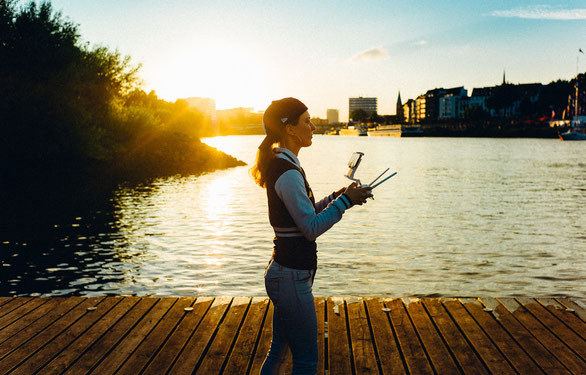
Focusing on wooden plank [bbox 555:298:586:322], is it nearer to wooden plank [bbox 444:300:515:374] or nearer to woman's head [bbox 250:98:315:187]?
wooden plank [bbox 444:300:515:374]

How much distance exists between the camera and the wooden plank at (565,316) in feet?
19.8

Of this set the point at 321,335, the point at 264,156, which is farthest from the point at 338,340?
the point at 264,156

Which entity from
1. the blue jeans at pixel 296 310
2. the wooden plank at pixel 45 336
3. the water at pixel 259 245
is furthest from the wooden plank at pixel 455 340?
the water at pixel 259 245

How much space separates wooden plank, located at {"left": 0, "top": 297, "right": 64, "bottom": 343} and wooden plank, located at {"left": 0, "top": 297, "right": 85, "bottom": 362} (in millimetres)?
27

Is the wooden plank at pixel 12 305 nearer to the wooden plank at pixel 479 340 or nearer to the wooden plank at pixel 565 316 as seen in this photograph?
the wooden plank at pixel 479 340

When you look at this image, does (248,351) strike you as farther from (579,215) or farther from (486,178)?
(486,178)

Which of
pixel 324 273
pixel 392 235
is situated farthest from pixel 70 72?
pixel 324 273

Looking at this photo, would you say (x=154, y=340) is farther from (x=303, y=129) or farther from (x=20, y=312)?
(x=303, y=129)

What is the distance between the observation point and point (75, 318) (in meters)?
6.49

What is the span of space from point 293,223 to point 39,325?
4.32m

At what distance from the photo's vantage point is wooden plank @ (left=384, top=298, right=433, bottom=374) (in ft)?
16.8

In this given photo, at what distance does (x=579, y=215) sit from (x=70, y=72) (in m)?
34.4

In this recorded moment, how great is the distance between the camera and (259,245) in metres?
16.8

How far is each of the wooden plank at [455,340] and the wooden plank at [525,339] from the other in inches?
22.0
